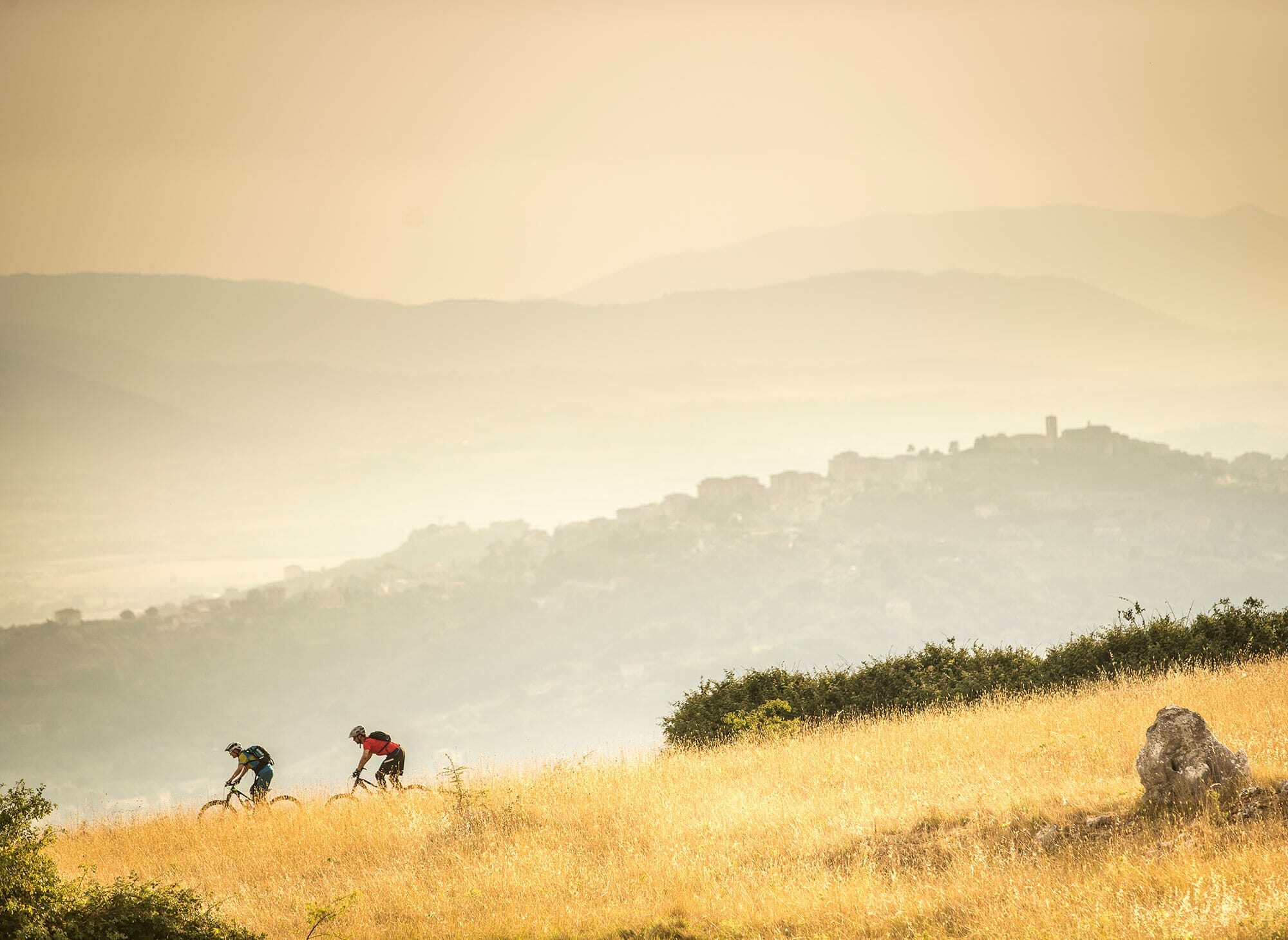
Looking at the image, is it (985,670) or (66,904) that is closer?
(66,904)

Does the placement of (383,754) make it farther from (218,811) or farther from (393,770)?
(218,811)

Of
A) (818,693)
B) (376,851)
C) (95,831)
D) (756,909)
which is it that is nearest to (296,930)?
(376,851)

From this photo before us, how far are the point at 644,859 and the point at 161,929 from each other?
19.6ft

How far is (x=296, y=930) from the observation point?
1234 cm

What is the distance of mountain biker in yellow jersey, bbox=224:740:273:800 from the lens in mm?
18781

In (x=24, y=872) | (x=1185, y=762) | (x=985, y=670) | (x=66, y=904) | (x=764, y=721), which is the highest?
(x=24, y=872)

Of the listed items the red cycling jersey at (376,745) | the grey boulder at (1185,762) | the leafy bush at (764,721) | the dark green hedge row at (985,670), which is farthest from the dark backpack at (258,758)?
the grey boulder at (1185,762)

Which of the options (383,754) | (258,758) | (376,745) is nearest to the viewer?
(383,754)

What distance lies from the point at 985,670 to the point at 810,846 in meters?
10.6

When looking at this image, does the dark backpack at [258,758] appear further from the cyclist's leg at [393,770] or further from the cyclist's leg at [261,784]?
the cyclist's leg at [393,770]

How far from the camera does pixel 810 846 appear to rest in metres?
13.1

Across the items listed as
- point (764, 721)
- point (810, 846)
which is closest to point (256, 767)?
point (764, 721)

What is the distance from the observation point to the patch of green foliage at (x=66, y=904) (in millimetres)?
8953

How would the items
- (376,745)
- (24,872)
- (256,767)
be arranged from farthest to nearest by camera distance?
(256,767), (376,745), (24,872)
